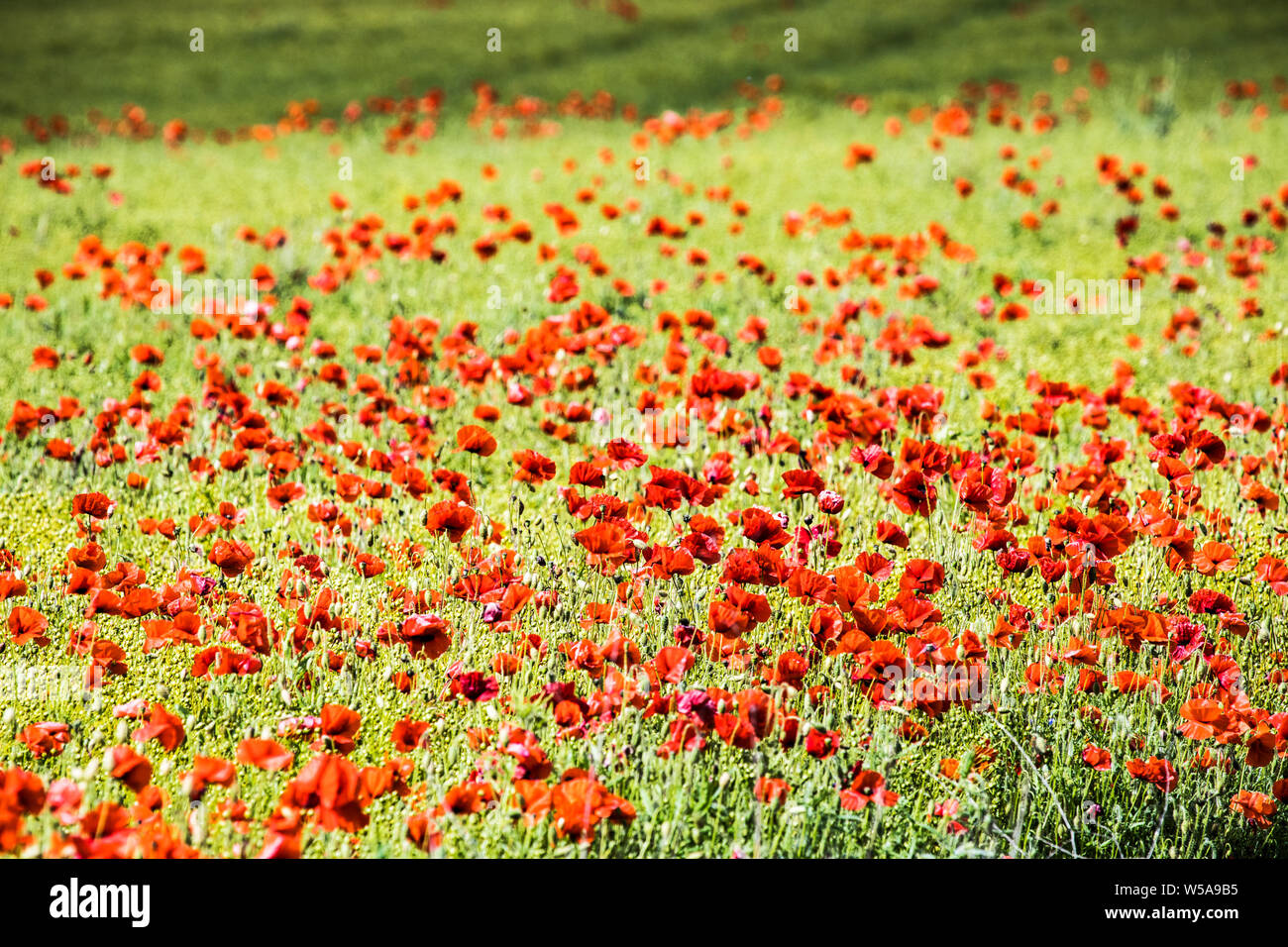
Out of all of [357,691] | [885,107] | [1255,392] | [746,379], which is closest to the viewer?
[357,691]

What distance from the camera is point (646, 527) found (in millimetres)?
4246

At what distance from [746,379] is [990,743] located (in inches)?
77.3

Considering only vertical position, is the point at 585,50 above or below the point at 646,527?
above

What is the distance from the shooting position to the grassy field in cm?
276

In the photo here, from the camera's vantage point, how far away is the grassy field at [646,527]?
9.04 feet

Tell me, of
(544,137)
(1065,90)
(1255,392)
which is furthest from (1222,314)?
(1065,90)

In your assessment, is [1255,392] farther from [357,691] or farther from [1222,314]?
[357,691]

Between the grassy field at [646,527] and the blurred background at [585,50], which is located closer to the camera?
the grassy field at [646,527]

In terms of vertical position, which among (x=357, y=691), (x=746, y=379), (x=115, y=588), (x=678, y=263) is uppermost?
(x=678, y=263)

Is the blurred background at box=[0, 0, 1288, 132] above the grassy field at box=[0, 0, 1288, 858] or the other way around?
above

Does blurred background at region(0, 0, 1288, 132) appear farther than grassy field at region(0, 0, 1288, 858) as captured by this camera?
Yes

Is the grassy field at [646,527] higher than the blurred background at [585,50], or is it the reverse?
the blurred background at [585,50]

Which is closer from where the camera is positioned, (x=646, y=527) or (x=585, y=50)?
(x=646, y=527)

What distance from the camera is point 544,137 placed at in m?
13.9
